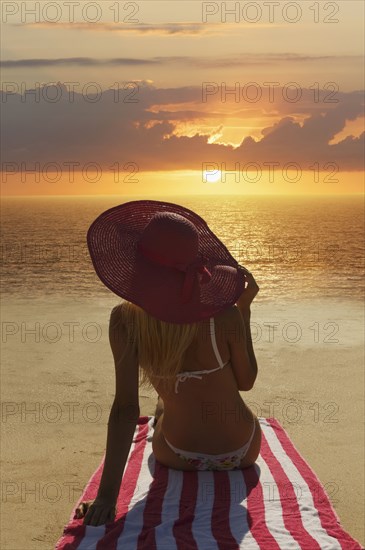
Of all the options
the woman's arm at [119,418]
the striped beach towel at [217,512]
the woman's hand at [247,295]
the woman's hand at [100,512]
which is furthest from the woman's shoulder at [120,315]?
the striped beach towel at [217,512]

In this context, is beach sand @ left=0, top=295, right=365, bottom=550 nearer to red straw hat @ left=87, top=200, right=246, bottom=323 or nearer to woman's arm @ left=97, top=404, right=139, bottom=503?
woman's arm @ left=97, top=404, right=139, bottom=503

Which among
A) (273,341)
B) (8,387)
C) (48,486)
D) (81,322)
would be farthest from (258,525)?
(81,322)

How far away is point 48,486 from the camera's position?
6543mm

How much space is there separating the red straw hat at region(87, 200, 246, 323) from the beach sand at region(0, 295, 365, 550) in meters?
2.54

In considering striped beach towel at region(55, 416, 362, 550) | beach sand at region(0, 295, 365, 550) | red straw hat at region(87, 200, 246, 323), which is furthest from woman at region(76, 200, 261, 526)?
beach sand at region(0, 295, 365, 550)

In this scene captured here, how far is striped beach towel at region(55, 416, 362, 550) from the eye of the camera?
410 cm

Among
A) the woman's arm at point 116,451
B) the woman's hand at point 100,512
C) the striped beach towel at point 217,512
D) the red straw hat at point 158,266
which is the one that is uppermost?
the red straw hat at point 158,266

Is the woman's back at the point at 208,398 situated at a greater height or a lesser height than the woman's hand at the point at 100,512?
greater

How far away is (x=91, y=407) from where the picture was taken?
8.95 metres

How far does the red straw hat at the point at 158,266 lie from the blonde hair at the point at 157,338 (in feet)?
0.50

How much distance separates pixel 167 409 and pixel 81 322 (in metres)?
10.8

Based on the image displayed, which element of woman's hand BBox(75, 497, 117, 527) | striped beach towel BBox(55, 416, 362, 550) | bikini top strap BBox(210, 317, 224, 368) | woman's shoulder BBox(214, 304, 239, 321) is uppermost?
woman's shoulder BBox(214, 304, 239, 321)

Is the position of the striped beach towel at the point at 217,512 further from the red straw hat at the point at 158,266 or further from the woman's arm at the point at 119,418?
the red straw hat at the point at 158,266

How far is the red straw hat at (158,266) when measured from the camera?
4141 millimetres
